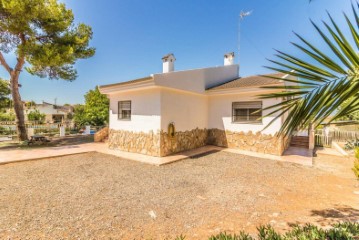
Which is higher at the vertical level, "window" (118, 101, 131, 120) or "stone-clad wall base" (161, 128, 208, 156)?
"window" (118, 101, 131, 120)

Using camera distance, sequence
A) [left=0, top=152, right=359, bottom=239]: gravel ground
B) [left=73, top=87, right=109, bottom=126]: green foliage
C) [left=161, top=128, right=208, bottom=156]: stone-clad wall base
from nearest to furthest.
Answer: [left=0, top=152, right=359, bottom=239]: gravel ground
[left=161, top=128, right=208, bottom=156]: stone-clad wall base
[left=73, top=87, right=109, bottom=126]: green foliage

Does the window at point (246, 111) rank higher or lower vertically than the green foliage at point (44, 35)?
lower

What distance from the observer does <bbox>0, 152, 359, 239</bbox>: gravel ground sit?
11.2ft

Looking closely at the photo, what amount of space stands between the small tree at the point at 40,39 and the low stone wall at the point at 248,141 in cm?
1199

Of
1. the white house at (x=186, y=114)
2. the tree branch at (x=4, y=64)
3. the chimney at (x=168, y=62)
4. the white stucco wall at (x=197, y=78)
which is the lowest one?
the white house at (x=186, y=114)

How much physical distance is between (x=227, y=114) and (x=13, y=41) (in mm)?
16665

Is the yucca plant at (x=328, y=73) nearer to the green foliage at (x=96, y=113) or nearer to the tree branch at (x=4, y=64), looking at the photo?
the tree branch at (x=4, y=64)

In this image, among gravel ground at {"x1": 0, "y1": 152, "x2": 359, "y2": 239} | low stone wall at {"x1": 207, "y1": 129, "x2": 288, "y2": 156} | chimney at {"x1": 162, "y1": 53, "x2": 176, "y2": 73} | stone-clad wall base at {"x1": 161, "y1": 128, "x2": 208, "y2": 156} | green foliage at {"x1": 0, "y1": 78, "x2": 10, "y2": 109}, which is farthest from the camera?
green foliage at {"x1": 0, "y1": 78, "x2": 10, "y2": 109}

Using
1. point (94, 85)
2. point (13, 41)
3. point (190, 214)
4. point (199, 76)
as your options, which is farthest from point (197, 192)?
point (94, 85)

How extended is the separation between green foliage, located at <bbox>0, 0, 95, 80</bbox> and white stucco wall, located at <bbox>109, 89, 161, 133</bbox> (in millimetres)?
6100

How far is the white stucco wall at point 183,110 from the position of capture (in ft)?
30.2

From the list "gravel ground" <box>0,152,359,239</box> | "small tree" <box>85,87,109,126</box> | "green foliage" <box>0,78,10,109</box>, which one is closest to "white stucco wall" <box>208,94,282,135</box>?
"gravel ground" <box>0,152,359,239</box>

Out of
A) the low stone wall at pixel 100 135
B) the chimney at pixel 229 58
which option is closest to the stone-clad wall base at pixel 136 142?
the low stone wall at pixel 100 135

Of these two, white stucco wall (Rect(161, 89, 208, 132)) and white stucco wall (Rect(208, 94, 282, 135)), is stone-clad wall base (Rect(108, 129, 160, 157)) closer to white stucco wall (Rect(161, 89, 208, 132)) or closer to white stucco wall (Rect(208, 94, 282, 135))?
white stucco wall (Rect(161, 89, 208, 132))
